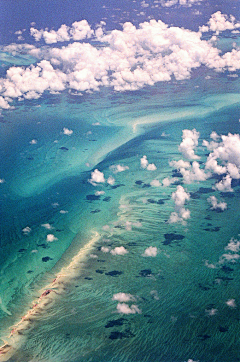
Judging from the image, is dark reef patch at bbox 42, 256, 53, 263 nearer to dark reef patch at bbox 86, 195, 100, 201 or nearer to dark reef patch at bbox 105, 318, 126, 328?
dark reef patch at bbox 105, 318, 126, 328

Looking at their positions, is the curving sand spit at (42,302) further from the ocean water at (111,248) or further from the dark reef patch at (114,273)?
the dark reef patch at (114,273)

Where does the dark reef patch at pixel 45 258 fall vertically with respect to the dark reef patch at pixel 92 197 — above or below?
below

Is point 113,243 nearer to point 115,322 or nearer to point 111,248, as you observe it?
point 111,248

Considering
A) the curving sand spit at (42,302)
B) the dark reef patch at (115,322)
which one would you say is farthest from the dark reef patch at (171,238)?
the dark reef patch at (115,322)

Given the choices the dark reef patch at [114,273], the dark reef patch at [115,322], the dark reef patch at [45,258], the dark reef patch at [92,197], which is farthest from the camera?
the dark reef patch at [92,197]

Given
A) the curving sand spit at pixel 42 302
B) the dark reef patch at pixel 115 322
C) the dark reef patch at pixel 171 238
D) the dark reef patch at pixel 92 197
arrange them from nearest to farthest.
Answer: the curving sand spit at pixel 42 302, the dark reef patch at pixel 115 322, the dark reef patch at pixel 171 238, the dark reef patch at pixel 92 197

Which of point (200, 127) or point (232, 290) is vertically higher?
point (200, 127)

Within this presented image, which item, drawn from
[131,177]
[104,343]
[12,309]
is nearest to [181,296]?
[104,343]

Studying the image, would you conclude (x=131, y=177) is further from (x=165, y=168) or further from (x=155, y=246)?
(x=155, y=246)

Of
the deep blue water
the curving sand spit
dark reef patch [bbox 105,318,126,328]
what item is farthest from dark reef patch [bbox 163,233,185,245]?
dark reef patch [bbox 105,318,126,328]
